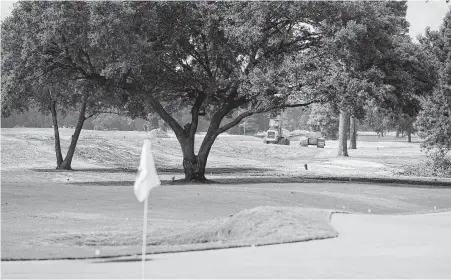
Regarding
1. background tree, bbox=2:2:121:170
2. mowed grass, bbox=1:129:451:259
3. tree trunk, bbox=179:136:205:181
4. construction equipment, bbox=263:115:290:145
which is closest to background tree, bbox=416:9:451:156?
mowed grass, bbox=1:129:451:259

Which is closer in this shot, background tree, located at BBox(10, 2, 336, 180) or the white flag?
the white flag

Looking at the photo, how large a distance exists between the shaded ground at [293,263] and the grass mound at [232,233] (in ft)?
2.03

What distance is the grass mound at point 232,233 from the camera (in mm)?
16109

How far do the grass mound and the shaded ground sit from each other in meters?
0.62

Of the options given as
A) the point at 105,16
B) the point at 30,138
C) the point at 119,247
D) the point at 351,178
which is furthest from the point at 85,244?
the point at 30,138

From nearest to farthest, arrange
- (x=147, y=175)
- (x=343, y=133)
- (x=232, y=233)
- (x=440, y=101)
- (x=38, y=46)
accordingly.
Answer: (x=147, y=175), (x=232, y=233), (x=38, y=46), (x=440, y=101), (x=343, y=133)

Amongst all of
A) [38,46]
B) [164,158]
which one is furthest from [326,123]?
[38,46]

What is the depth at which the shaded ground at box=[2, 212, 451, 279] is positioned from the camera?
40.1ft


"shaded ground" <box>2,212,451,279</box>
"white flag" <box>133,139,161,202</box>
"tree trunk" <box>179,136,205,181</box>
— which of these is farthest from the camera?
Result: "tree trunk" <box>179,136,205,181</box>

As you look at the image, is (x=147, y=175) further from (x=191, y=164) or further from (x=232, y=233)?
(x=191, y=164)

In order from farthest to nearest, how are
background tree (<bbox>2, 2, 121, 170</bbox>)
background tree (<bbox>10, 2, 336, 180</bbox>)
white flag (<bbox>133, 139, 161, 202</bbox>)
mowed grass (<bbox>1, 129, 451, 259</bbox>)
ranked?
background tree (<bbox>10, 2, 336, 180</bbox>), background tree (<bbox>2, 2, 121, 170</bbox>), mowed grass (<bbox>1, 129, 451, 259</bbox>), white flag (<bbox>133, 139, 161, 202</bbox>)

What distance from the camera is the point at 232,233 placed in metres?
17.2

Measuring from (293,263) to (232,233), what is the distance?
12.9 feet

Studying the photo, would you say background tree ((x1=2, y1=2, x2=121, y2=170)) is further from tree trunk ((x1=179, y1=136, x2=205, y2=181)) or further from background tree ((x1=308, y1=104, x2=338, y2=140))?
background tree ((x1=308, y1=104, x2=338, y2=140))
